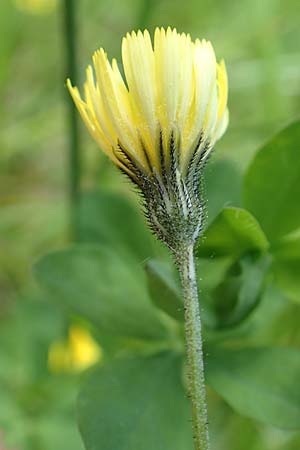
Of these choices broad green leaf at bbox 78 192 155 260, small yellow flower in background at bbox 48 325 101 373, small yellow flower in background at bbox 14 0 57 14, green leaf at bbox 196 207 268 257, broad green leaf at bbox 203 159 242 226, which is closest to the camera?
green leaf at bbox 196 207 268 257

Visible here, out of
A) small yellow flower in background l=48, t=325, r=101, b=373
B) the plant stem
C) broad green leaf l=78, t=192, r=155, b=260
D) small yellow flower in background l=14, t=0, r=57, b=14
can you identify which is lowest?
small yellow flower in background l=48, t=325, r=101, b=373

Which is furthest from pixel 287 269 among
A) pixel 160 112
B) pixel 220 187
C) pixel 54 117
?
pixel 54 117

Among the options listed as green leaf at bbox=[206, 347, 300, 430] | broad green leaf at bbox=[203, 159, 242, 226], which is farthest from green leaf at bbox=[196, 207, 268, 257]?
broad green leaf at bbox=[203, 159, 242, 226]

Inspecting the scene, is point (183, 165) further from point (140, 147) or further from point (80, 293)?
point (80, 293)

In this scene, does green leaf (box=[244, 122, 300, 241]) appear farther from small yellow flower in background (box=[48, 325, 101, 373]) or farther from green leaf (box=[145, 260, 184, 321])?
small yellow flower in background (box=[48, 325, 101, 373])

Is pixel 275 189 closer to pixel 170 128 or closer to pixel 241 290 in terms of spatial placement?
pixel 241 290

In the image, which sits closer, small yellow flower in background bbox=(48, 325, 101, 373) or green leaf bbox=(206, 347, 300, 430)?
green leaf bbox=(206, 347, 300, 430)

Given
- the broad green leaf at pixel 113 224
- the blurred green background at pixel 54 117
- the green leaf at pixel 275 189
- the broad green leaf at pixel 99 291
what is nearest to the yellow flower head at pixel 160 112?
the green leaf at pixel 275 189

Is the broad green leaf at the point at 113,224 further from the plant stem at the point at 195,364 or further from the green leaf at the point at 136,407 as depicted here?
the plant stem at the point at 195,364
